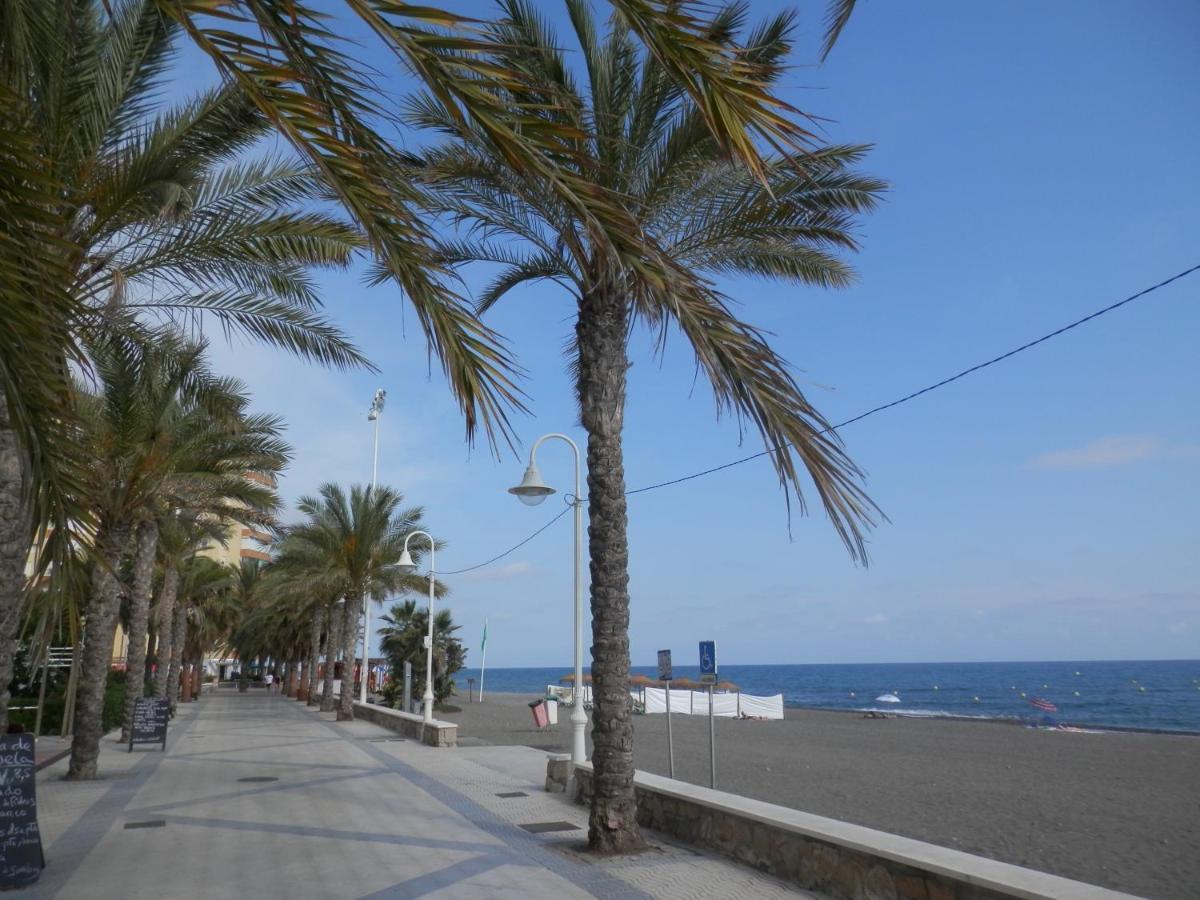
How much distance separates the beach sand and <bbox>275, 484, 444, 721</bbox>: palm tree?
545cm

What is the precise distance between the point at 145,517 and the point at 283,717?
57.5 ft

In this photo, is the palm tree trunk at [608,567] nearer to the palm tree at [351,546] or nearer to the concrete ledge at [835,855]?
the concrete ledge at [835,855]

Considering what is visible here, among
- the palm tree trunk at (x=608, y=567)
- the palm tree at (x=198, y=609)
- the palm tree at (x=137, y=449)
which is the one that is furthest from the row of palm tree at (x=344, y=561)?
the palm tree trunk at (x=608, y=567)

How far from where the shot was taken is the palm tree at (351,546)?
2930 centimetres

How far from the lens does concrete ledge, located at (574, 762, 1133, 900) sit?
5426 mm

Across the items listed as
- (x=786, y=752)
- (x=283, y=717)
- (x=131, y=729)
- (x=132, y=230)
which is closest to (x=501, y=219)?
(x=132, y=230)

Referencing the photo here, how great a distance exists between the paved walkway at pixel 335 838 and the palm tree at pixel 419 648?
27.0 meters

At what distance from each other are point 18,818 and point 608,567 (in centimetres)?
547

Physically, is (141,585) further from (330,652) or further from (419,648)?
(419,648)

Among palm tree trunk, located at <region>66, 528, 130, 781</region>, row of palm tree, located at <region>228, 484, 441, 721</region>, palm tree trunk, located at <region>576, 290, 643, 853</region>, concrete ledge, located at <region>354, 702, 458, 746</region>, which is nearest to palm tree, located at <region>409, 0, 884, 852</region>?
palm tree trunk, located at <region>576, 290, 643, 853</region>

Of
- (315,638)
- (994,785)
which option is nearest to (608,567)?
(994,785)

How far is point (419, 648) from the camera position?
4544 centimetres

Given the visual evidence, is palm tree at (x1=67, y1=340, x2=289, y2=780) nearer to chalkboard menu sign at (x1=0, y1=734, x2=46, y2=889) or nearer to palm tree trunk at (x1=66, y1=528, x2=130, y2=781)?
palm tree trunk at (x1=66, y1=528, x2=130, y2=781)

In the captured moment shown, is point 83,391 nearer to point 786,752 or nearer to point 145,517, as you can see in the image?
point 145,517
